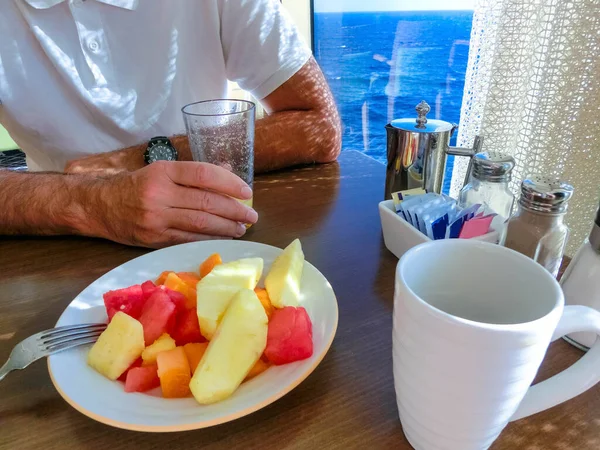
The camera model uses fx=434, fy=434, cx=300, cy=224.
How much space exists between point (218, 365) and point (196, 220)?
35 cm

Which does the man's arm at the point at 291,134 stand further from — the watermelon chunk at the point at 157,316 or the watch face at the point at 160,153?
the watermelon chunk at the point at 157,316

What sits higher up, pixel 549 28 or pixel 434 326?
pixel 549 28

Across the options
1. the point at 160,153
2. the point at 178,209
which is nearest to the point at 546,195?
the point at 178,209

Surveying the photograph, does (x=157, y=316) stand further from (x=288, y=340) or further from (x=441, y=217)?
(x=441, y=217)

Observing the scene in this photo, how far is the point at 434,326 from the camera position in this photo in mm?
279

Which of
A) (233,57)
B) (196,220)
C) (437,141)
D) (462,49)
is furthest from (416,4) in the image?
(196,220)

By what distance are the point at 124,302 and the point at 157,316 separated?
0.23 ft

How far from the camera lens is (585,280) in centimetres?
44

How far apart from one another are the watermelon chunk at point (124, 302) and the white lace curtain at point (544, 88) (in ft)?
2.92

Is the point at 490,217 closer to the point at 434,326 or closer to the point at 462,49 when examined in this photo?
the point at 434,326

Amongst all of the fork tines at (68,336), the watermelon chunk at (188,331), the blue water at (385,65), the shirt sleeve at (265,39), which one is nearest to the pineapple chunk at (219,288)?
the watermelon chunk at (188,331)

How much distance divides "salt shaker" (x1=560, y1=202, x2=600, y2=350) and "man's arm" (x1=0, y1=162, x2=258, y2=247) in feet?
1.46

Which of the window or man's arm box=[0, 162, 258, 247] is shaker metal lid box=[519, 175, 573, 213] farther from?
the window

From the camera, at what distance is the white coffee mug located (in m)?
0.27
